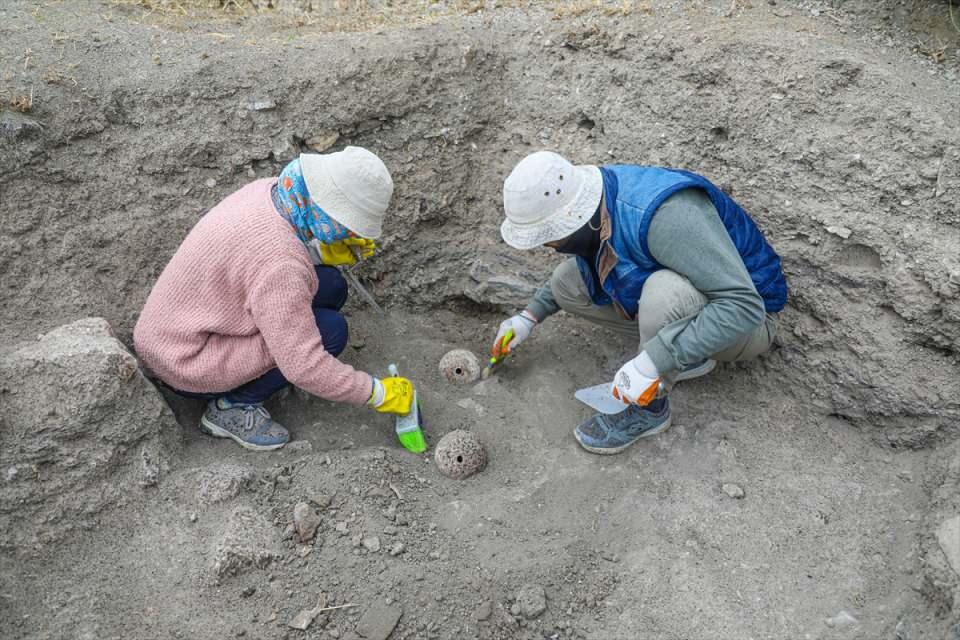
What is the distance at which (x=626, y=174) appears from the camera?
2.73 m

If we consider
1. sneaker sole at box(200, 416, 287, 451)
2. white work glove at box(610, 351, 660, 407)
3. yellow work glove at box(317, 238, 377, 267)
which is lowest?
sneaker sole at box(200, 416, 287, 451)

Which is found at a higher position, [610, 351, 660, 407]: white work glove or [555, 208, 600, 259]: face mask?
[555, 208, 600, 259]: face mask

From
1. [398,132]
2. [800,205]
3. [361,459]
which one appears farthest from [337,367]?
[800,205]

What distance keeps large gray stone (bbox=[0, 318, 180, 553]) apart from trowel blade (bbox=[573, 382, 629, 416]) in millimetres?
1723

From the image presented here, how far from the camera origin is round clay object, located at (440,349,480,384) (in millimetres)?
3562

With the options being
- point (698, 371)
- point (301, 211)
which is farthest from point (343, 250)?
point (698, 371)

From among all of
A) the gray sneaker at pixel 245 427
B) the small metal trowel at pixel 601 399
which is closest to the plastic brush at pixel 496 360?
the small metal trowel at pixel 601 399

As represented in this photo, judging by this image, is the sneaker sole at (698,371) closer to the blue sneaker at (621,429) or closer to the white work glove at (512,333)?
the blue sneaker at (621,429)

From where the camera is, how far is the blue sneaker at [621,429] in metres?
3.11

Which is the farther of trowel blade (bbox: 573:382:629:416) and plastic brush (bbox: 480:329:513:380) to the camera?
plastic brush (bbox: 480:329:513:380)

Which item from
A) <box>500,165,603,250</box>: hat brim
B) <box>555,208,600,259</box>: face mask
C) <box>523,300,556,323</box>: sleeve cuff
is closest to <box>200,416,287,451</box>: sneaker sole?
<box>523,300,556,323</box>: sleeve cuff

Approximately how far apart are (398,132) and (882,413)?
8.43ft

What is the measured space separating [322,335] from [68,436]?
1.00 metres

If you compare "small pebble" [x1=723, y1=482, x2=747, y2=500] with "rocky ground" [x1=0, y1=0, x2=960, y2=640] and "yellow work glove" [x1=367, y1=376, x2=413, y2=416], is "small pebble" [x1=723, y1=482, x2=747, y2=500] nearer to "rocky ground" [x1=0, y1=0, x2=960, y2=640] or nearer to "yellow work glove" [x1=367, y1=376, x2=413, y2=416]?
"rocky ground" [x1=0, y1=0, x2=960, y2=640]
